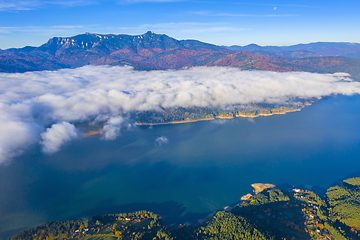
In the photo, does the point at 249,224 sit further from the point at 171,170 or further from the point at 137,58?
the point at 137,58

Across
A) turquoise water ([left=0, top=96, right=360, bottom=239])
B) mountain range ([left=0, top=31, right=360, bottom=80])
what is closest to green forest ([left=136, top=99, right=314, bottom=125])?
turquoise water ([left=0, top=96, right=360, bottom=239])

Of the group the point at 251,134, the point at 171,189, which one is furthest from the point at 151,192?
the point at 251,134

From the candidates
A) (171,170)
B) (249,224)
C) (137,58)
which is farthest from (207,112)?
(137,58)

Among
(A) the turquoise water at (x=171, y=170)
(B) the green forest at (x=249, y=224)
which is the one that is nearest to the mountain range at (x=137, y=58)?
(A) the turquoise water at (x=171, y=170)

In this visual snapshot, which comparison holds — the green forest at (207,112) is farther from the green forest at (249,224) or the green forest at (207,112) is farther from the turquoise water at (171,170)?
the green forest at (249,224)

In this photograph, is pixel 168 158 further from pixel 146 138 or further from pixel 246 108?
pixel 246 108

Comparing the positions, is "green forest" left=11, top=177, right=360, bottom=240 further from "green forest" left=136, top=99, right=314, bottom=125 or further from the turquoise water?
"green forest" left=136, top=99, right=314, bottom=125
